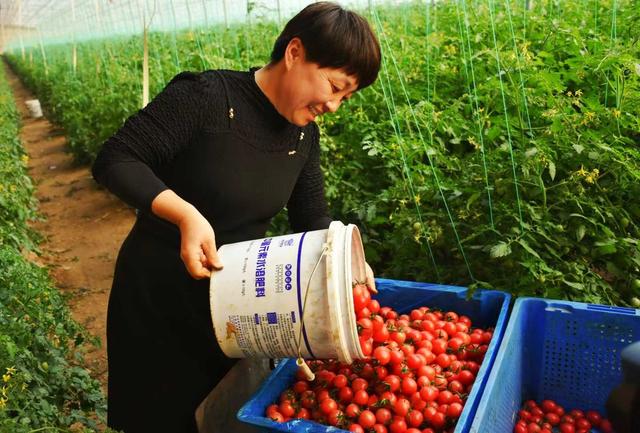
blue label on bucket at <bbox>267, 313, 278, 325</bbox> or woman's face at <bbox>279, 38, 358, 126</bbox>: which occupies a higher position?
woman's face at <bbox>279, 38, 358, 126</bbox>

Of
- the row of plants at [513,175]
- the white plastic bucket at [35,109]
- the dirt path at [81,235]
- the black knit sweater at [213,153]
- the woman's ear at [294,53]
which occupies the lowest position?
the white plastic bucket at [35,109]

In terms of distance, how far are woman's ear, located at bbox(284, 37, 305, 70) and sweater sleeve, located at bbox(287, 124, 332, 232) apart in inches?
15.5

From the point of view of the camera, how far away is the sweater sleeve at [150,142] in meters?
1.35

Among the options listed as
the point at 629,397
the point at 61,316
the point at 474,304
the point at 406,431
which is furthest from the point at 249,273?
the point at 61,316

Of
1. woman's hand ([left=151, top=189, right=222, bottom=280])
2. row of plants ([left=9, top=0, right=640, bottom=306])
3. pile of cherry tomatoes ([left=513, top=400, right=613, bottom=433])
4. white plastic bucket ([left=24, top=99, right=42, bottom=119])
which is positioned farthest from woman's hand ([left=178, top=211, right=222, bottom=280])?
white plastic bucket ([left=24, top=99, right=42, bottom=119])

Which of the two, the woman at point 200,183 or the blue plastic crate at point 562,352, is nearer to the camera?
the woman at point 200,183

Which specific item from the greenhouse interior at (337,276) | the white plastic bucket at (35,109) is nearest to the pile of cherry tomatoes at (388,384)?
the greenhouse interior at (337,276)

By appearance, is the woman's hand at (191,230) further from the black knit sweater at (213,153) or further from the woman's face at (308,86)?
the woman's face at (308,86)

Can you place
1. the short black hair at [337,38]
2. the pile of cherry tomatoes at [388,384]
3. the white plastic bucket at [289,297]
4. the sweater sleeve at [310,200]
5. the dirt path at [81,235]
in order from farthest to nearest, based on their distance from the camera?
the dirt path at [81,235] → the sweater sleeve at [310,200] → the pile of cherry tomatoes at [388,384] → the short black hair at [337,38] → the white plastic bucket at [289,297]

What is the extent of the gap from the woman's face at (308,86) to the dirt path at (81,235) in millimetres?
2171

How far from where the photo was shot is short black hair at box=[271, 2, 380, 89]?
139 cm

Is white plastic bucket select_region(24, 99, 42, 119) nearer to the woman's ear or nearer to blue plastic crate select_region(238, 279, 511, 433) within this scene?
blue plastic crate select_region(238, 279, 511, 433)

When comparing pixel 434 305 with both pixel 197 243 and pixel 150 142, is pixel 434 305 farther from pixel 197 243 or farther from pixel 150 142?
pixel 150 142

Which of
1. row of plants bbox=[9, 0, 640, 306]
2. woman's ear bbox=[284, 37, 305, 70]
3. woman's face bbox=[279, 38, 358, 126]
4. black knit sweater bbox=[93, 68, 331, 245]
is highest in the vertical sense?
woman's ear bbox=[284, 37, 305, 70]
